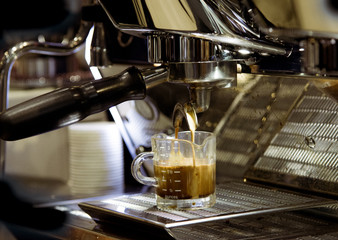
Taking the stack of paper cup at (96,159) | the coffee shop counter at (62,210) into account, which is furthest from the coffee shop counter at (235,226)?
the stack of paper cup at (96,159)

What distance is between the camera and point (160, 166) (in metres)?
0.97

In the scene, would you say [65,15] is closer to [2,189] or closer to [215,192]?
[2,189]

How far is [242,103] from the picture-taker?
3.61ft

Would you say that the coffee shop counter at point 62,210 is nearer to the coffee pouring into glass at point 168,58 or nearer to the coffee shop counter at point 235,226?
the coffee shop counter at point 235,226

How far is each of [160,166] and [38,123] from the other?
0.20m

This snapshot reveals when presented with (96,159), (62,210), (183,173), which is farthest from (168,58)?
(96,159)

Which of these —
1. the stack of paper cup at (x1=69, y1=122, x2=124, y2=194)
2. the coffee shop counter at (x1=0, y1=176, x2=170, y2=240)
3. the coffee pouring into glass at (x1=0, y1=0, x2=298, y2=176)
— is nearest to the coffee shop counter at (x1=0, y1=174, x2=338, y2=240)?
the coffee shop counter at (x1=0, y1=176, x2=170, y2=240)

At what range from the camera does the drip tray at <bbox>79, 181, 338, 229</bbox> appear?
0.90m

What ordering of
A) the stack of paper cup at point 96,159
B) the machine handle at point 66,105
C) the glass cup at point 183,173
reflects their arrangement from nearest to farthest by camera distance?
the machine handle at point 66,105 → the glass cup at point 183,173 → the stack of paper cup at point 96,159

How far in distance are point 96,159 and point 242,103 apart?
444mm

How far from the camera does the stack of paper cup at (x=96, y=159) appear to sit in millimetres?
1413

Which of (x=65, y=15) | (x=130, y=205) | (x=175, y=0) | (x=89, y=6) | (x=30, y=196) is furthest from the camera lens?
(x=65, y=15)

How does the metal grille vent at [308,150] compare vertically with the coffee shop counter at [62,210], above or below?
above

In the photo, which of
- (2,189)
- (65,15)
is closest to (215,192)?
(2,189)
